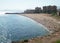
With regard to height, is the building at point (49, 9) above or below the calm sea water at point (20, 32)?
below

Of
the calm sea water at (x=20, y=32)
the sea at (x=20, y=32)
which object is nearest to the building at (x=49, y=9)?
the sea at (x=20, y=32)

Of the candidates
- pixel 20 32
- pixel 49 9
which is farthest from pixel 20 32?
pixel 49 9

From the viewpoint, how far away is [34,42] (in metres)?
21.0

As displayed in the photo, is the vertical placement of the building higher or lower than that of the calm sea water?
lower

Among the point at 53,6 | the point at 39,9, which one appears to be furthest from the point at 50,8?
the point at 39,9

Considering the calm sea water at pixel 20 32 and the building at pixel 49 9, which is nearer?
the calm sea water at pixel 20 32

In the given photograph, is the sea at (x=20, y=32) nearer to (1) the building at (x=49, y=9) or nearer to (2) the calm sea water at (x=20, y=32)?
(2) the calm sea water at (x=20, y=32)

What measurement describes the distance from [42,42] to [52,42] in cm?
118

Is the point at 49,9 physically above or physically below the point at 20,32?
below

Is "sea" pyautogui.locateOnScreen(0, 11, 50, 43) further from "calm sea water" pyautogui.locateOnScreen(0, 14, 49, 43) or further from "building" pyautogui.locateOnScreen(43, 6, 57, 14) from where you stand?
"building" pyautogui.locateOnScreen(43, 6, 57, 14)

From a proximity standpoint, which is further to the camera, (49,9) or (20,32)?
(49,9)

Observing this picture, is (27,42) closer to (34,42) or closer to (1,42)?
(34,42)

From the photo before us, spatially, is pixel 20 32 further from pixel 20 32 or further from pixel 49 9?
pixel 49 9

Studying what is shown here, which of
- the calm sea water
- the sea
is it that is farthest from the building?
the calm sea water
